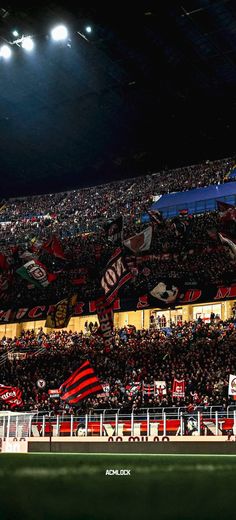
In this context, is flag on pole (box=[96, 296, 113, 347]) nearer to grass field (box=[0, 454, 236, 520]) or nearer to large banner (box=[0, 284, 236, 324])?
large banner (box=[0, 284, 236, 324])

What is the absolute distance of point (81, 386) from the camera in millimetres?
22656

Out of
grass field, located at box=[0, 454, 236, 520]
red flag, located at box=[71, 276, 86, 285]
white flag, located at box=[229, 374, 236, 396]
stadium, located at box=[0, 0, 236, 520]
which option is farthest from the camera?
red flag, located at box=[71, 276, 86, 285]

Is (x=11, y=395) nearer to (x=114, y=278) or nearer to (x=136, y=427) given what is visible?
(x=136, y=427)

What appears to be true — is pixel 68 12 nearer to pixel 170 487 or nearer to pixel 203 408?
pixel 203 408

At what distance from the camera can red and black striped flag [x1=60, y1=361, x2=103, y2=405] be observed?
22453 millimetres

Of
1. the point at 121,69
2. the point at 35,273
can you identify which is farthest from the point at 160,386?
the point at 121,69

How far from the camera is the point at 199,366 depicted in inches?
1142

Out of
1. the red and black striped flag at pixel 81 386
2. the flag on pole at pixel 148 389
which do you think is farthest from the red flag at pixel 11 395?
the flag on pole at pixel 148 389

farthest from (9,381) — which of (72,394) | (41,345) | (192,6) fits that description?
(192,6)

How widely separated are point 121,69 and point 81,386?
78.5 ft

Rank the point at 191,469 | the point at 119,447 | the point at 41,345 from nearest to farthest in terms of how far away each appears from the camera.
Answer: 1. the point at 191,469
2. the point at 119,447
3. the point at 41,345

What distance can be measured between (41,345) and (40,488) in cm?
3690

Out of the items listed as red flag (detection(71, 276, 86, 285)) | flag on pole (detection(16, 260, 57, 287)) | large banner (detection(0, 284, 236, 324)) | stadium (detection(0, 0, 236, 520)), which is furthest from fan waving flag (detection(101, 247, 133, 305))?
red flag (detection(71, 276, 86, 285))

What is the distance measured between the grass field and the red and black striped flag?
18679 mm
